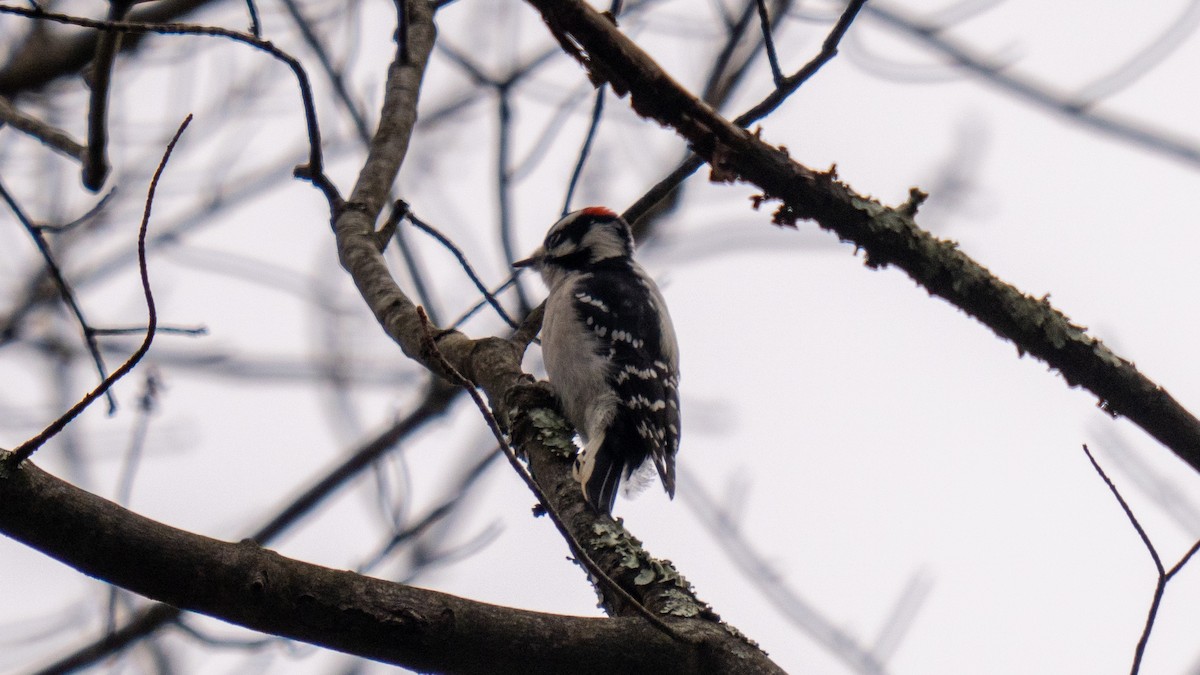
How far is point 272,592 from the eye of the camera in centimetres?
178

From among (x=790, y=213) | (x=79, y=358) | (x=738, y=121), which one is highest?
(x=79, y=358)

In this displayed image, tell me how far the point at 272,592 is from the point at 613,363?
2995mm

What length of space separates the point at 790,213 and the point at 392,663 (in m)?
1.30

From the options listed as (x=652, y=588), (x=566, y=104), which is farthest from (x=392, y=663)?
(x=566, y=104)

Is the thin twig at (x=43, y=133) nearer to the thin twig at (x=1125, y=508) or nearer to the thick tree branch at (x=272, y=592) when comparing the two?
the thick tree branch at (x=272, y=592)

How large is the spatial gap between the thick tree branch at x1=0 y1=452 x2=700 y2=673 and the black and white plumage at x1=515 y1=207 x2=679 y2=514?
5.70 ft

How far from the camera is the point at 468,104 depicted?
23.3 ft

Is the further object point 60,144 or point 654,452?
point 654,452

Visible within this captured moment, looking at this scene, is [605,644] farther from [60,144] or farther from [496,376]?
[60,144]

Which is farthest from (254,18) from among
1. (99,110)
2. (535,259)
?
(535,259)

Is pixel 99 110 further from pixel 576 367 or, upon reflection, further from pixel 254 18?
pixel 576 367

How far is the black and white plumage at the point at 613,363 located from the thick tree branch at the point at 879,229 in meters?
1.46

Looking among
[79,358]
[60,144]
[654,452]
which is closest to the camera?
[60,144]

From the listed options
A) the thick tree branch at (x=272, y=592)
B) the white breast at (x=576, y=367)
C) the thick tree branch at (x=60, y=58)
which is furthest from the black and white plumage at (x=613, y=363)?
the thick tree branch at (x=60, y=58)
